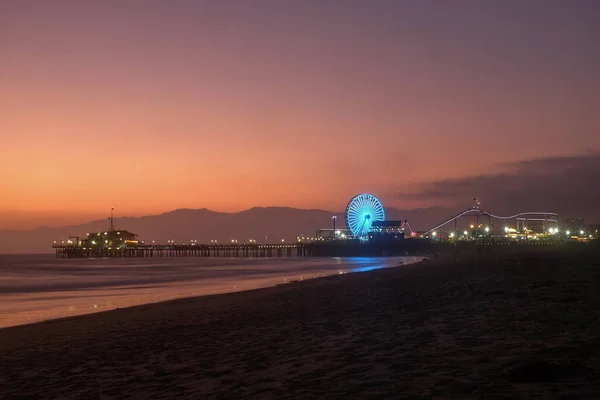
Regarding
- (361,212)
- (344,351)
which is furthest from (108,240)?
(344,351)

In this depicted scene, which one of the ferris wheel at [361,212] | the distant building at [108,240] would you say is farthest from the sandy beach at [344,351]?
the distant building at [108,240]

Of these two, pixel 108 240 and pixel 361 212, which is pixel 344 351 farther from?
pixel 108 240

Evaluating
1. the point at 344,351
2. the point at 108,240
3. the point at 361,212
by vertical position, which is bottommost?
the point at 344,351

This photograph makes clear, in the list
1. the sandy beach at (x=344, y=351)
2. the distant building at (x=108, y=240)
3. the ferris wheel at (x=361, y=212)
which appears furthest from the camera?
the distant building at (x=108, y=240)

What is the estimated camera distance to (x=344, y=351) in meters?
8.14

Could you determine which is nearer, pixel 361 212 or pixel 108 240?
pixel 361 212

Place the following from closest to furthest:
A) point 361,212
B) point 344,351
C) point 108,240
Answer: point 344,351 → point 361,212 → point 108,240

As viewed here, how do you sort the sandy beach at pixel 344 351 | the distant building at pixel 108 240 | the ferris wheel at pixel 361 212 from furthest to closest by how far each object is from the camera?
the distant building at pixel 108 240 < the ferris wheel at pixel 361 212 < the sandy beach at pixel 344 351

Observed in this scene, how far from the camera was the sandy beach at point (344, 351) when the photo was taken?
5.85m

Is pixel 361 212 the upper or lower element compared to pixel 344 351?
upper

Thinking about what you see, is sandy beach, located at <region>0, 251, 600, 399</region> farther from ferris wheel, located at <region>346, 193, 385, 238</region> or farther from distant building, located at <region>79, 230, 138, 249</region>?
distant building, located at <region>79, 230, 138, 249</region>

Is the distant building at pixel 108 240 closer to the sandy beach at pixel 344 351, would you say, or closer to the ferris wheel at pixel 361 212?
the ferris wheel at pixel 361 212

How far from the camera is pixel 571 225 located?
178375 millimetres

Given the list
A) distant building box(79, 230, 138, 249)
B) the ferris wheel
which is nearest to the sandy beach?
the ferris wheel
